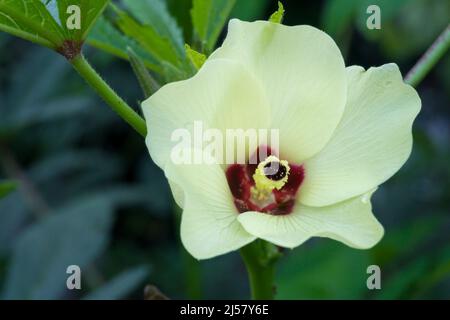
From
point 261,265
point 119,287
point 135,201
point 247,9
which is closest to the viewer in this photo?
point 261,265

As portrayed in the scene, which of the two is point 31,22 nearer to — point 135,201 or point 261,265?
point 261,265

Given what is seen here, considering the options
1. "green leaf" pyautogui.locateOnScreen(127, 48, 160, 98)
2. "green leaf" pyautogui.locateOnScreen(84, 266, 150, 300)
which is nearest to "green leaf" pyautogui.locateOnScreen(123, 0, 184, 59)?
"green leaf" pyautogui.locateOnScreen(127, 48, 160, 98)

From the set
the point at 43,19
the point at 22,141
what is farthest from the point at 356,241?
the point at 22,141

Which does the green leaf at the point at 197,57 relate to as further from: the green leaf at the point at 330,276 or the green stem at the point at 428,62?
the green leaf at the point at 330,276

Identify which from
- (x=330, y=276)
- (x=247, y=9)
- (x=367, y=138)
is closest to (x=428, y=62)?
(x=367, y=138)

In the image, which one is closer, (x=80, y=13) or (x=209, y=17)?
(x=80, y=13)
